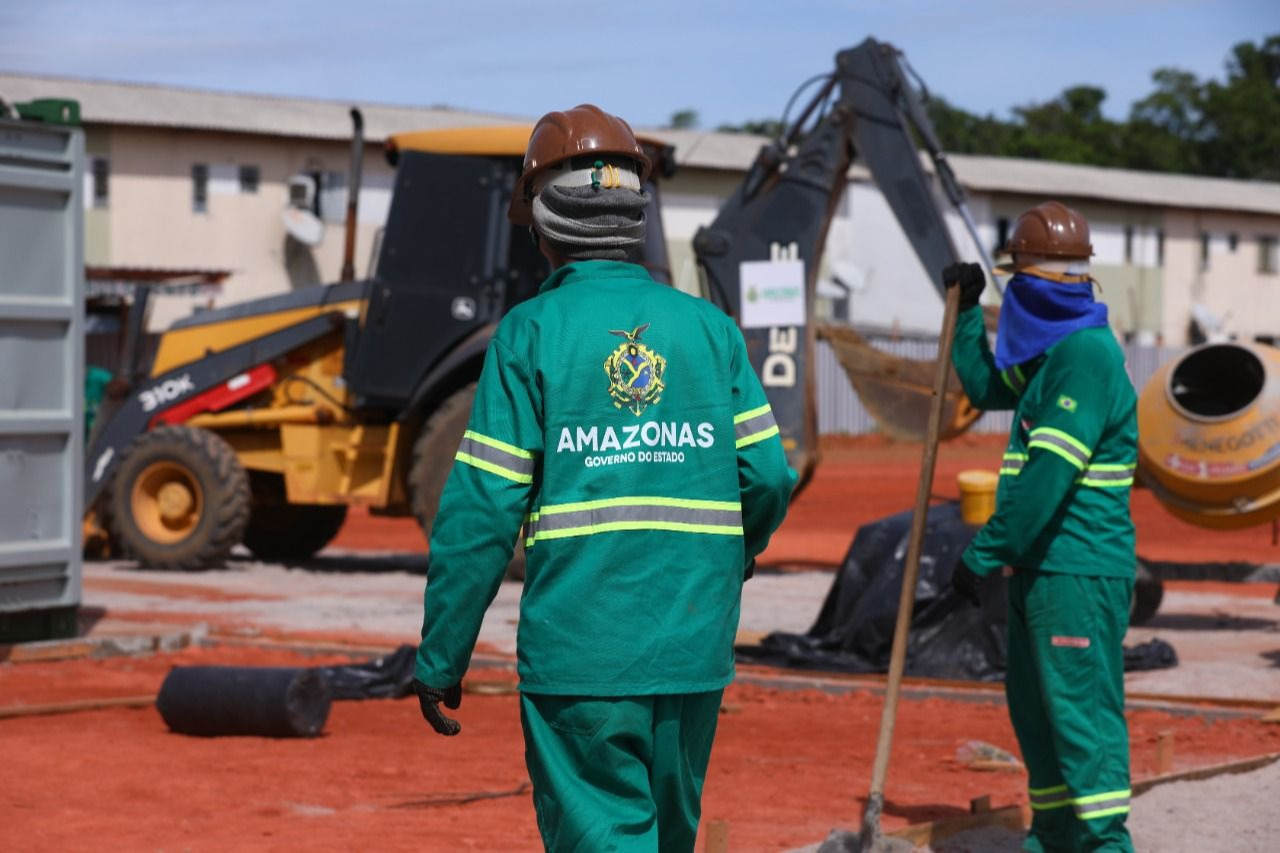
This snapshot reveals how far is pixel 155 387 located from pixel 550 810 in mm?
13849

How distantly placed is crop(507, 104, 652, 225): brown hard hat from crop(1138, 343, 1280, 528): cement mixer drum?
371 inches

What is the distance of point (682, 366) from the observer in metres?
3.91

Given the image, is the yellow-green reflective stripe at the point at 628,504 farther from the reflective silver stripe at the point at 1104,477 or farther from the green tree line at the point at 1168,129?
the green tree line at the point at 1168,129

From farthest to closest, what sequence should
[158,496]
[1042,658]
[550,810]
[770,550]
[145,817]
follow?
[770,550], [158,496], [145,817], [1042,658], [550,810]

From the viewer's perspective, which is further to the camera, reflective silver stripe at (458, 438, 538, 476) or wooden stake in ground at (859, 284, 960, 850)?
wooden stake in ground at (859, 284, 960, 850)

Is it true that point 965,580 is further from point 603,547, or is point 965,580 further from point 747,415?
point 603,547

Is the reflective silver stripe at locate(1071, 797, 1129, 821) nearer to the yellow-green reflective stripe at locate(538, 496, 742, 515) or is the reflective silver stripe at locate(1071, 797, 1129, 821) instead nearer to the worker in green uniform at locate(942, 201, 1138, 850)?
the worker in green uniform at locate(942, 201, 1138, 850)

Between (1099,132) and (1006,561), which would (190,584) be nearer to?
(1006,561)

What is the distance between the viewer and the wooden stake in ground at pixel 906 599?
624 centimetres

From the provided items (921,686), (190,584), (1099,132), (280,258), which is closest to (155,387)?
(190,584)

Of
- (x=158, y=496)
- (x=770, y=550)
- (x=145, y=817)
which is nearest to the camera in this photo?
(x=145, y=817)

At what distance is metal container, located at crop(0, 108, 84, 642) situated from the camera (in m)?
10.7

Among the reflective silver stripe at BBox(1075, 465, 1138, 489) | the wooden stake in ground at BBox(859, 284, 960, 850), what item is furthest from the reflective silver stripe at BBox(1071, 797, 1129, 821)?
the reflective silver stripe at BBox(1075, 465, 1138, 489)

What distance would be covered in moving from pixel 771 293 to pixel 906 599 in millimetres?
9754
